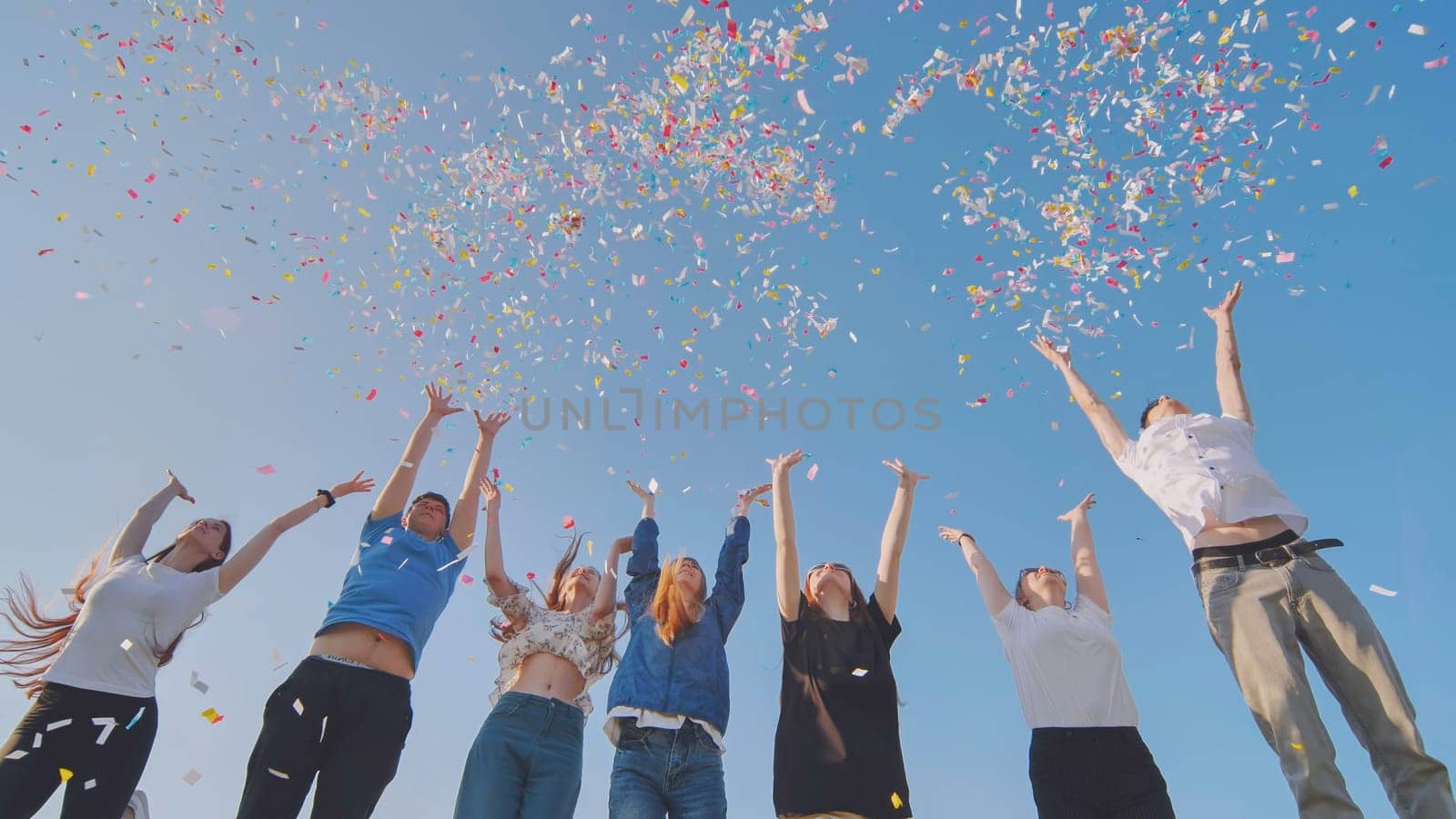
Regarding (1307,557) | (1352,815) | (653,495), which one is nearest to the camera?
(1352,815)

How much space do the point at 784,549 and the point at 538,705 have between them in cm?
165

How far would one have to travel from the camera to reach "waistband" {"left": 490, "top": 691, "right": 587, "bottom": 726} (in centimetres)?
460

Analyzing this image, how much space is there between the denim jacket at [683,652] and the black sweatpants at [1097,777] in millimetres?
1636

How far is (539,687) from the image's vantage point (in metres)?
4.78

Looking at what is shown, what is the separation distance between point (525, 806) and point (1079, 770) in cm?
270

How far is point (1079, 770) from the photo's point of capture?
412 centimetres

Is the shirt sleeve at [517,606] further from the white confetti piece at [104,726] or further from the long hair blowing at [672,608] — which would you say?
the white confetti piece at [104,726]

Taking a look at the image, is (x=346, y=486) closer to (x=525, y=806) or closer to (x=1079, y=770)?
(x=525, y=806)

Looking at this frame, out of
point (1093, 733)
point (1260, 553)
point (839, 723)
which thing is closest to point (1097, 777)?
point (1093, 733)

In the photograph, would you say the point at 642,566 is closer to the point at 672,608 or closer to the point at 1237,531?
the point at 672,608

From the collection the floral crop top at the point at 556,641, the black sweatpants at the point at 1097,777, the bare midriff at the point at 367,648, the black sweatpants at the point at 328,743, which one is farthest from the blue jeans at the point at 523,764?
the black sweatpants at the point at 1097,777

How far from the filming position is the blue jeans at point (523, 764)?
4.27 metres

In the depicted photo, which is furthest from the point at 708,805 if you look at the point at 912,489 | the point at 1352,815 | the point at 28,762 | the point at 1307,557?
the point at 28,762

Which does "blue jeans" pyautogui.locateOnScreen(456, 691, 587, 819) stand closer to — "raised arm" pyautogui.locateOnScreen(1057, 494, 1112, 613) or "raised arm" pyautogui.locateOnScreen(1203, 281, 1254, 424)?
"raised arm" pyautogui.locateOnScreen(1057, 494, 1112, 613)
